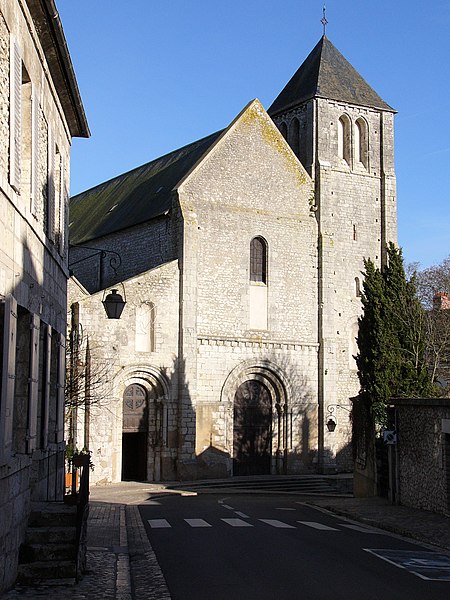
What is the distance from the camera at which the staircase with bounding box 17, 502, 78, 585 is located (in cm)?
959

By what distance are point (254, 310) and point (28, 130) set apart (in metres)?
22.3

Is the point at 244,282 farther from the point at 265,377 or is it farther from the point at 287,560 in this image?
the point at 287,560

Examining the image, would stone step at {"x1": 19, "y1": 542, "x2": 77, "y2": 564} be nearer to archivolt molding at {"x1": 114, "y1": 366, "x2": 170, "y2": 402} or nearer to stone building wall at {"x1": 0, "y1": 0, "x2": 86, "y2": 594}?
stone building wall at {"x1": 0, "y1": 0, "x2": 86, "y2": 594}

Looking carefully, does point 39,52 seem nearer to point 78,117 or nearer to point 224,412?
point 78,117

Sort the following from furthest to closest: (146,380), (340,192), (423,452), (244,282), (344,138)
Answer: (344,138), (340,192), (244,282), (146,380), (423,452)

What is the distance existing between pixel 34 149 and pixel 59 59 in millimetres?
2194

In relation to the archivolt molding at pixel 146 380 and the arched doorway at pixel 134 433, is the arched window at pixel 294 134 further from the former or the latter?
the arched doorway at pixel 134 433

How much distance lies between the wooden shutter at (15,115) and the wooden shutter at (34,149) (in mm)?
741

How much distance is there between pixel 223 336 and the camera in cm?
3150

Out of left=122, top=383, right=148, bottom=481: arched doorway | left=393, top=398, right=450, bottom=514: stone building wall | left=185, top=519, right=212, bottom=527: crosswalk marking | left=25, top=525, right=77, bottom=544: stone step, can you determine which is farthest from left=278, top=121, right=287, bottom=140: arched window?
left=25, top=525, right=77, bottom=544: stone step

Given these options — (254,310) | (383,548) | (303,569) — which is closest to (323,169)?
(254,310)

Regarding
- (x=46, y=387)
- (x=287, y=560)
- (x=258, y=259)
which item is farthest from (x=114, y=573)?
(x=258, y=259)

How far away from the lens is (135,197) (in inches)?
1521

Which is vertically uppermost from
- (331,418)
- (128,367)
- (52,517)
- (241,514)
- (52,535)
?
(128,367)
